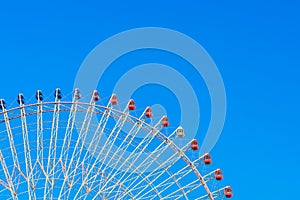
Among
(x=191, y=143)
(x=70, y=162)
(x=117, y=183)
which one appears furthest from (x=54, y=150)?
(x=191, y=143)

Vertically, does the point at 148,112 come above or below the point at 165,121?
above

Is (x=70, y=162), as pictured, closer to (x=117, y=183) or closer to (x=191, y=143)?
(x=117, y=183)

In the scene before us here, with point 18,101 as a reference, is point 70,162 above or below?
below

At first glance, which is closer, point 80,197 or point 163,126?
point 80,197

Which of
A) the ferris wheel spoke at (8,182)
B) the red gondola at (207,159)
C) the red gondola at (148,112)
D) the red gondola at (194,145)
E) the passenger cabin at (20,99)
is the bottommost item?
the ferris wheel spoke at (8,182)

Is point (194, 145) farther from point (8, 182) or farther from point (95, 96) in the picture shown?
point (8, 182)

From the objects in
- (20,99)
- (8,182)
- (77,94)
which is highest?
(77,94)

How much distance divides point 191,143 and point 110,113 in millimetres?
5866

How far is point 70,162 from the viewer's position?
53656 mm

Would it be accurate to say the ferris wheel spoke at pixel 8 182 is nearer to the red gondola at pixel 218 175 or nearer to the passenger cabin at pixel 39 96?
the passenger cabin at pixel 39 96

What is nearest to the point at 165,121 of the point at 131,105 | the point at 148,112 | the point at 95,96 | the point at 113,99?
the point at 148,112

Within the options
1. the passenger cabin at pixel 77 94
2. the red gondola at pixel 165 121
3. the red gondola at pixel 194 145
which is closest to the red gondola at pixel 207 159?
the red gondola at pixel 194 145

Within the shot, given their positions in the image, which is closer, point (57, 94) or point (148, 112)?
point (57, 94)

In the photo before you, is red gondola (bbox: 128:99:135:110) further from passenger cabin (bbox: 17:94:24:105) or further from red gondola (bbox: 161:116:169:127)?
passenger cabin (bbox: 17:94:24:105)
